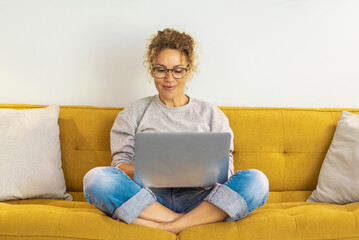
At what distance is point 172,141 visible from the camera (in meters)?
1.38

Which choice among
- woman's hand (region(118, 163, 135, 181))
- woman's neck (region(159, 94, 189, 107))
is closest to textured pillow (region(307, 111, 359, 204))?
woman's neck (region(159, 94, 189, 107))

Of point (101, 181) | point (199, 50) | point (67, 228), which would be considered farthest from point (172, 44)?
point (67, 228)

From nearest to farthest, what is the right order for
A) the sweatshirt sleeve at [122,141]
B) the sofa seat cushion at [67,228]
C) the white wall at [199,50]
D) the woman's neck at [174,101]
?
1. the sofa seat cushion at [67,228]
2. the sweatshirt sleeve at [122,141]
3. the woman's neck at [174,101]
4. the white wall at [199,50]

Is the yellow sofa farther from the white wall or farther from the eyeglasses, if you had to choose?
the eyeglasses

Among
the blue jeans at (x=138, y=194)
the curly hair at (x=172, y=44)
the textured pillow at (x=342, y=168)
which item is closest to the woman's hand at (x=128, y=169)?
the blue jeans at (x=138, y=194)

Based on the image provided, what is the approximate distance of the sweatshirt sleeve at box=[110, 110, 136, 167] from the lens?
1.82 meters

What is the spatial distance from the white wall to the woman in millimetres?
348

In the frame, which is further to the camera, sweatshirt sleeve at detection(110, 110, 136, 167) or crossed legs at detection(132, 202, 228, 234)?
sweatshirt sleeve at detection(110, 110, 136, 167)

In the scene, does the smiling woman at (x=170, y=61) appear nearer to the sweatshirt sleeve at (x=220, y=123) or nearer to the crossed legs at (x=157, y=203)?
the sweatshirt sleeve at (x=220, y=123)

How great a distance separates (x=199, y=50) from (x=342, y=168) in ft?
3.23

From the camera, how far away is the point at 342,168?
1854mm

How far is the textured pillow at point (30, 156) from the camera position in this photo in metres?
1.77

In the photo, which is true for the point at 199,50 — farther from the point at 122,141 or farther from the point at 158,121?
the point at 122,141

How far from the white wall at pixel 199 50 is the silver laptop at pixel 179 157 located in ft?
3.01
